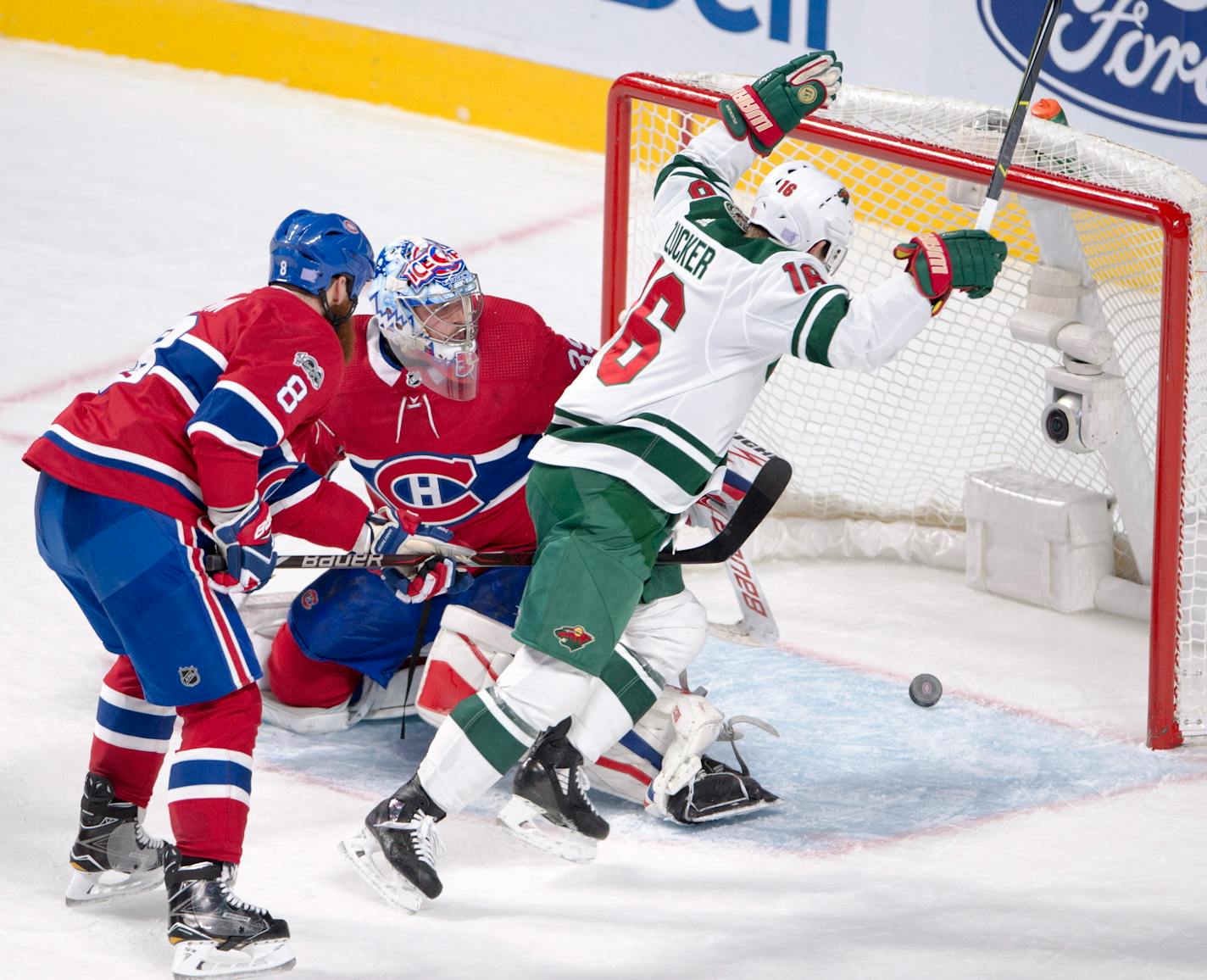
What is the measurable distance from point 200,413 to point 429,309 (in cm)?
64

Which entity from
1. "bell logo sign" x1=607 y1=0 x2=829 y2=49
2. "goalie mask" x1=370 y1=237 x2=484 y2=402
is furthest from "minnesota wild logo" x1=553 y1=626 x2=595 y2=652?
"bell logo sign" x1=607 y1=0 x2=829 y2=49

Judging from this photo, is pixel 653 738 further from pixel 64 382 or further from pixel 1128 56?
pixel 1128 56

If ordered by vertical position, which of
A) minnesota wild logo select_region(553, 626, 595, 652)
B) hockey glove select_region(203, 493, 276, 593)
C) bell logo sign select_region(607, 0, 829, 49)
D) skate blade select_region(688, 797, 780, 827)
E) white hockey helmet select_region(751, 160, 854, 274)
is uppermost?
bell logo sign select_region(607, 0, 829, 49)

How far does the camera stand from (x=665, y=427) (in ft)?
10.2

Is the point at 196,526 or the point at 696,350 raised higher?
the point at 696,350

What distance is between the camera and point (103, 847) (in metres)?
3.04

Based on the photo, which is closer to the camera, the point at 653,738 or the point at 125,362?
the point at 653,738

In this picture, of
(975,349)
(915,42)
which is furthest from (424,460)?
(915,42)

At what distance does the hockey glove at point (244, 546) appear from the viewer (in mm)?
2889

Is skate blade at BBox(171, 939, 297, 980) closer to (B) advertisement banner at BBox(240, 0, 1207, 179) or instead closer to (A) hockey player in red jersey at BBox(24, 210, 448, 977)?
(A) hockey player in red jersey at BBox(24, 210, 448, 977)

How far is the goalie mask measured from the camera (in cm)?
332

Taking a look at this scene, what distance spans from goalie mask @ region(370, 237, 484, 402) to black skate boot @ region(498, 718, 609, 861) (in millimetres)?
637

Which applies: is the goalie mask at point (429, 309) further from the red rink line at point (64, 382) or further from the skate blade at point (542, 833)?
the red rink line at point (64, 382)

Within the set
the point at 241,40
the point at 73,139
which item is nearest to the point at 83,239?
the point at 73,139
